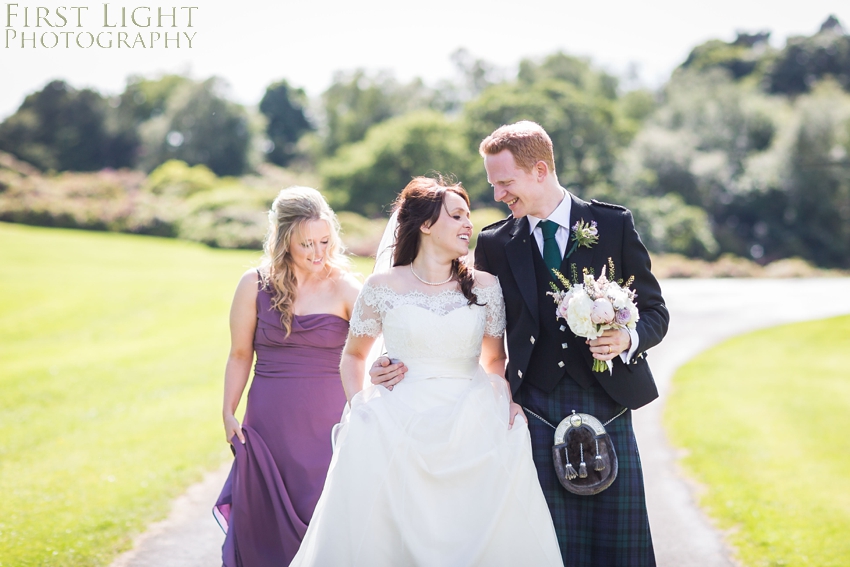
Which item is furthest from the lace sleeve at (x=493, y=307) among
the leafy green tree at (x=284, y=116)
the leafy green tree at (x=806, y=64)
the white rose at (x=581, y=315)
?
the leafy green tree at (x=284, y=116)

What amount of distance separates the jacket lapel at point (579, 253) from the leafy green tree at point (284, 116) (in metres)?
69.6

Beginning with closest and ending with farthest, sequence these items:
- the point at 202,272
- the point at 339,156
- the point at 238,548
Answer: the point at 238,548
the point at 202,272
the point at 339,156

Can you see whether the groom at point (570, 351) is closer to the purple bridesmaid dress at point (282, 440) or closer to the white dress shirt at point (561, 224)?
the white dress shirt at point (561, 224)

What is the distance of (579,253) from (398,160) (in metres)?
45.5

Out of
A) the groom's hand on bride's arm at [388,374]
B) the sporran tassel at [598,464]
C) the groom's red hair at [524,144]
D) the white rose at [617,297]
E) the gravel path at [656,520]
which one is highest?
the groom's red hair at [524,144]

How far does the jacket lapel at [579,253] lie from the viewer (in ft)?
12.7

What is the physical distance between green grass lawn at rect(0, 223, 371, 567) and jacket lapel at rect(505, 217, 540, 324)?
415cm

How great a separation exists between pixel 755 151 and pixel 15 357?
44491mm

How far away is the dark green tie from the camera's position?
393 centimetres

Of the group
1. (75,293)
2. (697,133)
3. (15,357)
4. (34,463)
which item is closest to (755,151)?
(697,133)

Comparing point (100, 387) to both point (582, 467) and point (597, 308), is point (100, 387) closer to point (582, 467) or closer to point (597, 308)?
point (582, 467)

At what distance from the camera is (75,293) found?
22.0 m

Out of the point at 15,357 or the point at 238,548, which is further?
the point at 15,357

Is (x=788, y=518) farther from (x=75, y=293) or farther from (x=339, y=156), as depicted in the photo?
(x=339, y=156)
